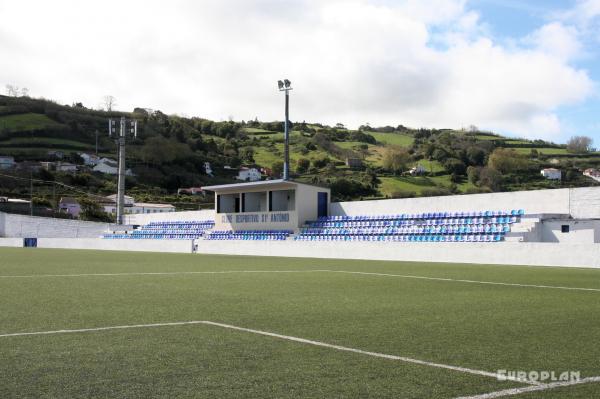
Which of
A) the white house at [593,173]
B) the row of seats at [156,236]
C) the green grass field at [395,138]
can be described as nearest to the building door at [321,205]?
the row of seats at [156,236]

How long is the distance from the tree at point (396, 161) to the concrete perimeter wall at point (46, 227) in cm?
6490

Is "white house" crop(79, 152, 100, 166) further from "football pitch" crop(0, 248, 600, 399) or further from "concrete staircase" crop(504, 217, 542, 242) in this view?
"football pitch" crop(0, 248, 600, 399)

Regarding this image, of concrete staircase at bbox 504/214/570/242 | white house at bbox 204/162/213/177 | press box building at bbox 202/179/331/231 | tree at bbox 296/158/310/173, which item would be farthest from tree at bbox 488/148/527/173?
concrete staircase at bbox 504/214/570/242

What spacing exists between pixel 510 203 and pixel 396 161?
8694 cm

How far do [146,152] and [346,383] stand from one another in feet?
408

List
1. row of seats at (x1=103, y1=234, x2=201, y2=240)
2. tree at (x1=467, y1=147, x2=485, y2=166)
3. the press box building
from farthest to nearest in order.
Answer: tree at (x1=467, y1=147, x2=485, y2=166)
row of seats at (x1=103, y1=234, x2=201, y2=240)
the press box building

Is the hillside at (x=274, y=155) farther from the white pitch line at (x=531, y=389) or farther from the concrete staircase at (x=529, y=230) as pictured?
the white pitch line at (x=531, y=389)

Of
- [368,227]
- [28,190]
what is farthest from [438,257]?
[28,190]

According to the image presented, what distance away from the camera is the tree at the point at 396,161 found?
116 m

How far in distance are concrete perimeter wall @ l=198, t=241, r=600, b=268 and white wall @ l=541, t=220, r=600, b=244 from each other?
523cm

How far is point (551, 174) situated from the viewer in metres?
94.5

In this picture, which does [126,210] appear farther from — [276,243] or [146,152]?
[276,243]

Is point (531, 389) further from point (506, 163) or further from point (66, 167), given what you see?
point (66, 167)

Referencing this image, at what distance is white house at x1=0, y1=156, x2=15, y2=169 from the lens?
4126 inches
